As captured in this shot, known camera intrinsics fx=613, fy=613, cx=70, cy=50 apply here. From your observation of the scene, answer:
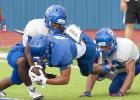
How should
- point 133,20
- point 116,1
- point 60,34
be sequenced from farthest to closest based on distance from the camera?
point 116,1
point 133,20
point 60,34

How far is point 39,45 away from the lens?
608 cm

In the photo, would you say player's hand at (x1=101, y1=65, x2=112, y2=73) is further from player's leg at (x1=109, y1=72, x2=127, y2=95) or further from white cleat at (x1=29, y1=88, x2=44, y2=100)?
white cleat at (x1=29, y1=88, x2=44, y2=100)

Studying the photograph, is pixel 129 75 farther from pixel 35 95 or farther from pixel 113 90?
pixel 35 95

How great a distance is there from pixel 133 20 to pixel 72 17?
7215 mm

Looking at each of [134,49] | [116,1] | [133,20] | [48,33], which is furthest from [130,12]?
[116,1]

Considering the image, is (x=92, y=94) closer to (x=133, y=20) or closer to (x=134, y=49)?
(x=134, y=49)

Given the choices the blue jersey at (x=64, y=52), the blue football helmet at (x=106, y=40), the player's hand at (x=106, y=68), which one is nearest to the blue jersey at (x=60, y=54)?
the blue jersey at (x=64, y=52)

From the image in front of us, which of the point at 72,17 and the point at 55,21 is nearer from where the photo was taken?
the point at 55,21

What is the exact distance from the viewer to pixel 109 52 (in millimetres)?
7008

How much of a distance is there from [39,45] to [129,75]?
1.44 m

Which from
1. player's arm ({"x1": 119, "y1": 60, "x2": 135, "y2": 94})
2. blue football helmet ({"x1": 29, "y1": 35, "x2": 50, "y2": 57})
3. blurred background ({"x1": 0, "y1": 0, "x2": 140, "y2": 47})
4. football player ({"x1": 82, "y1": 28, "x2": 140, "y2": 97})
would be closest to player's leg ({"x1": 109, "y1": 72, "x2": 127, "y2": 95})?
football player ({"x1": 82, "y1": 28, "x2": 140, "y2": 97})

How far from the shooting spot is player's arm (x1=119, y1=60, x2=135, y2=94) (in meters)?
7.04

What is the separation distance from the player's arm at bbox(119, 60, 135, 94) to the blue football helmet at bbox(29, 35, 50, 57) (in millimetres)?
1320

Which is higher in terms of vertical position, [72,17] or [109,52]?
[109,52]
